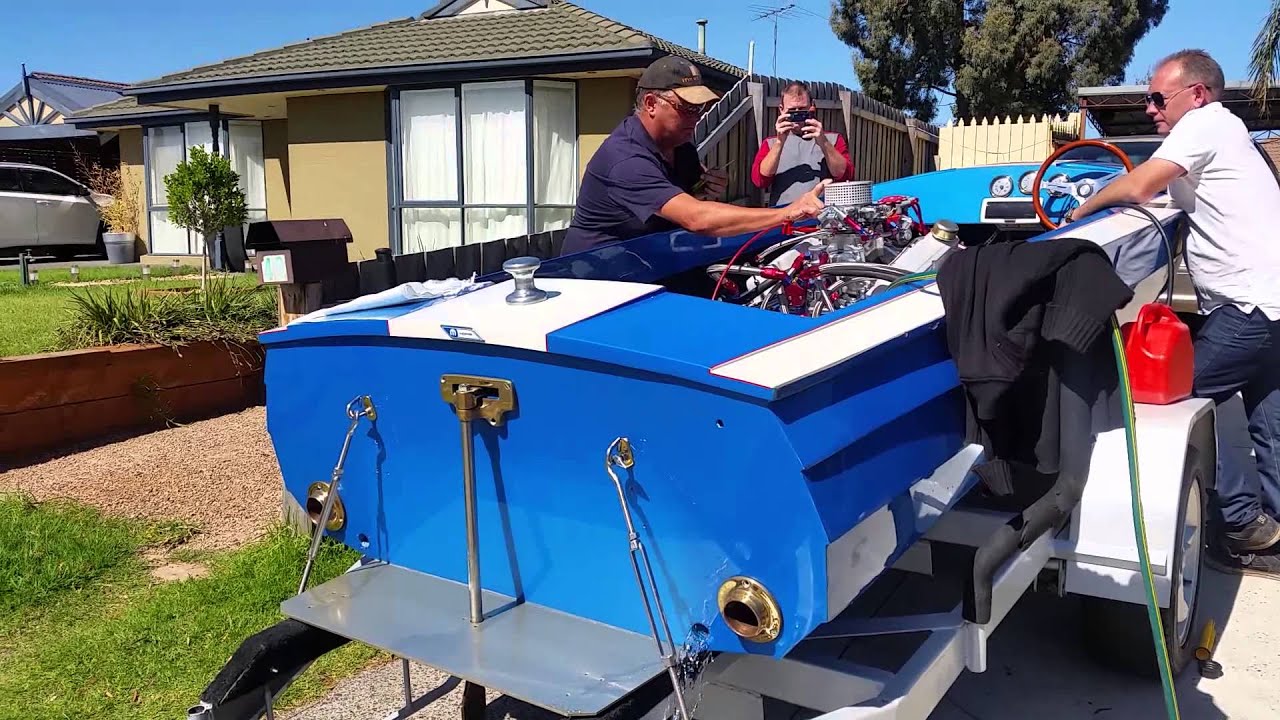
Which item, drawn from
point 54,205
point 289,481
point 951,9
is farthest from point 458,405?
point 951,9

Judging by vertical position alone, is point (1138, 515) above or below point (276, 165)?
below

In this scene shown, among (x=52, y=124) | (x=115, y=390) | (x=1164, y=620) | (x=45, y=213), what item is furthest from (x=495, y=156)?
(x=52, y=124)

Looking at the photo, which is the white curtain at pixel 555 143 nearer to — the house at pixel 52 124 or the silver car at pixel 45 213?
the silver car at pixel 45 213

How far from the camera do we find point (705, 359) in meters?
1.81

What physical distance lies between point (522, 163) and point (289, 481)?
911cm

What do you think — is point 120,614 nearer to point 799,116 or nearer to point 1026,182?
point 799,116

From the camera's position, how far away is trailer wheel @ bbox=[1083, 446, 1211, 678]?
2.98 meters

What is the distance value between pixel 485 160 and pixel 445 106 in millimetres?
864

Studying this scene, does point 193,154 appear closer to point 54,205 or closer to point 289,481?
point 54,205

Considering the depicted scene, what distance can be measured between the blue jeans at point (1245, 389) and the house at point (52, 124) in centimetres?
1864

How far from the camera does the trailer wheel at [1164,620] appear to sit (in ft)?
9.79

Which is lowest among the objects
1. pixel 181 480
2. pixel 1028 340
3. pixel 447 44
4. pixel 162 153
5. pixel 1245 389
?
pixel 181 480

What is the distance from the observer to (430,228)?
12.2 meters

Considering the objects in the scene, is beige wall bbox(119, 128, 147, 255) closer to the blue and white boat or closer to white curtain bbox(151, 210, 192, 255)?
white curtain bbox(151, 210, 192, 255)
